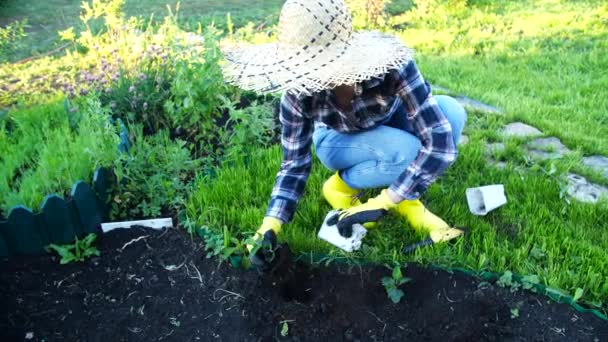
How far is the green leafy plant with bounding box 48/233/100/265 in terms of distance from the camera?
228 cm

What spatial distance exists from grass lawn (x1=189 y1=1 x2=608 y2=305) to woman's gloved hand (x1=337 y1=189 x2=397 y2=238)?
0.41 feet

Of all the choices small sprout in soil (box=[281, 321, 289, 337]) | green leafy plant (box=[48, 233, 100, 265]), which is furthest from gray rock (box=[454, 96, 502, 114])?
green leafy plant (box=[48, 233, 100, 265])

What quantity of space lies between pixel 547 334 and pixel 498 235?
0.55m

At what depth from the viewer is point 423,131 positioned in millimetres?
2094

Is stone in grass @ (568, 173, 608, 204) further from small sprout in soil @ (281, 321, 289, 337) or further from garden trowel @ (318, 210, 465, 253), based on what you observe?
small sprout in soil @ (281, 321, 289, 337)

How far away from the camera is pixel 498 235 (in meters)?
2.32

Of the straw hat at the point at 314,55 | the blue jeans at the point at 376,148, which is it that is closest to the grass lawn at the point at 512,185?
Answer: the blue jeans at the point at 376,148

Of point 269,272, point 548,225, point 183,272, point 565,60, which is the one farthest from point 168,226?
point 565,60

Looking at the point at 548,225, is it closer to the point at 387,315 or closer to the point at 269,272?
the point at 387,315

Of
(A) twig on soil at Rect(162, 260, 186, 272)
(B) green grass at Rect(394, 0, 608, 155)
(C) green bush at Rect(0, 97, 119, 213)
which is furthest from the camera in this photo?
(B) green grass at Rect(394, 0, 608, 155)

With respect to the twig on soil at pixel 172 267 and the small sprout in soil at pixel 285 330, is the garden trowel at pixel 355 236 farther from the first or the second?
the twig on soil at pixel 172 267

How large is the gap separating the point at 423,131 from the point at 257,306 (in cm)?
96

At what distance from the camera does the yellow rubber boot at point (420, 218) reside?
7.59 ft

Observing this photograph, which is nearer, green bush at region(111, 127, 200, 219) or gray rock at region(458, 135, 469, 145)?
green bush at region(111, 127, 200, 219)
